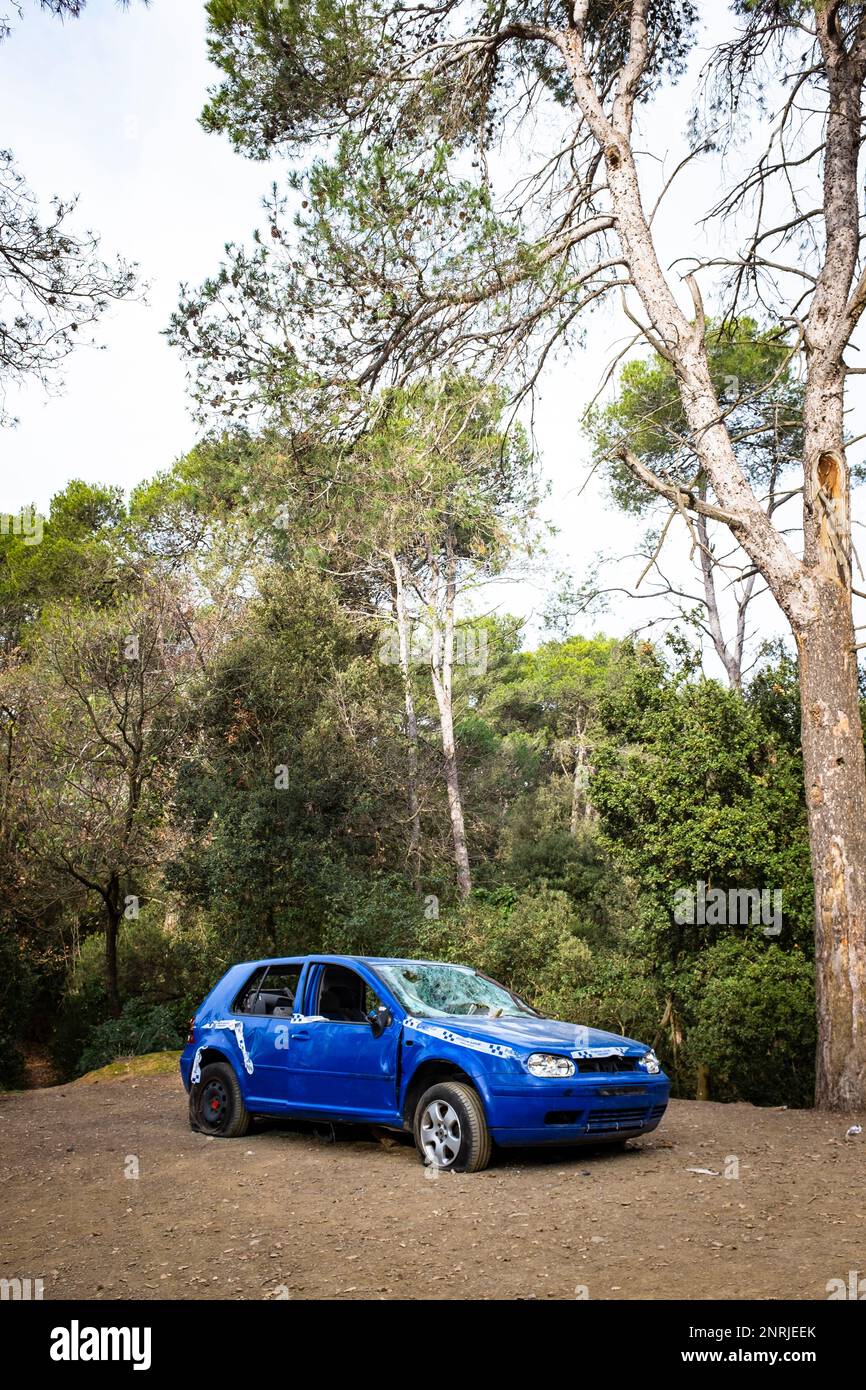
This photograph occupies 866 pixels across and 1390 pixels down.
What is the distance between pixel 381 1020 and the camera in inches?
322

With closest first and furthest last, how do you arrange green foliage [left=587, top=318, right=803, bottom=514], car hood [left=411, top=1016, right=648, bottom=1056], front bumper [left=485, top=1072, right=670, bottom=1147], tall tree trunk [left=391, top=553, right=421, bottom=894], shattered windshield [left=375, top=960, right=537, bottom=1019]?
front bumper [left=485, top=1072, right=670, bottom=1147] → car hood [left=411, top=1016, right=648, bottom=1056] → shattered windshield [left=375, top=960, right=537, bottom=1019] → green foliage [left=587, top=318, right=803, bottom=514] → tall tree trunk [left=391, top=553, right=421, bottom=894]

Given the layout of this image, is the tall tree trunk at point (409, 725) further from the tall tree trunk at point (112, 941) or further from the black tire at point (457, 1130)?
the black tire at point (457, 1130)

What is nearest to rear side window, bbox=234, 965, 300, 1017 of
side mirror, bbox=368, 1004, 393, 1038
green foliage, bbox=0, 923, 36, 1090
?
side mirror, bbox=368, 1004, 393, 1038

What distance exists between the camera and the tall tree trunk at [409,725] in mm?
26281

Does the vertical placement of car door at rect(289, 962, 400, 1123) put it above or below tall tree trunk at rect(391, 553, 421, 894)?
below

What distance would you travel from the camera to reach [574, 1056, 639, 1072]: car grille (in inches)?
297

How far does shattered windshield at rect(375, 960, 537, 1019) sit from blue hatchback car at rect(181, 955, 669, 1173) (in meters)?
0.02

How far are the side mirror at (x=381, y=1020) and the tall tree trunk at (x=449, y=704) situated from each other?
18.1 m

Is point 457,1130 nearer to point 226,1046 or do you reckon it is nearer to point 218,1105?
point 226,1046

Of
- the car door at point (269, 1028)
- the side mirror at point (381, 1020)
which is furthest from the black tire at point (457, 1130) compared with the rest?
the car door at point (269, 1028)

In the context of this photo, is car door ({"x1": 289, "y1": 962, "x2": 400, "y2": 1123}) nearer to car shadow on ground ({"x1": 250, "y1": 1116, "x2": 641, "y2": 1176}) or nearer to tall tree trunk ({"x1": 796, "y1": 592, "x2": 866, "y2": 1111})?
car shadow on ground ({"x1": 250, "y1": 1116, "x2": 641, "y2": 1176})

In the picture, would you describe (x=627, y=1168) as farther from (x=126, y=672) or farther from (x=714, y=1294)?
(x=126, y=672)

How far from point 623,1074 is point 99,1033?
50.8 ft

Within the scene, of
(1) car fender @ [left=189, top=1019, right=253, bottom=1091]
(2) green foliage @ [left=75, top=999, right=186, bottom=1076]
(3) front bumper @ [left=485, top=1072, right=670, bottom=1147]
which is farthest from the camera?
(2) green foliage @ [left=75, top=999, right=186, bottom=1076]
